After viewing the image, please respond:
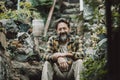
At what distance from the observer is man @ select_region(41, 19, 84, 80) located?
21.0 feet

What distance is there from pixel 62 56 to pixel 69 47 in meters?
0.29

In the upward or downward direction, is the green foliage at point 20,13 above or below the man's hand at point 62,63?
above

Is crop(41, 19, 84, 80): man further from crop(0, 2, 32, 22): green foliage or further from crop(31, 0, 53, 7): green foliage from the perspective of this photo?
crop(31, 0, 53, 7): green foliage

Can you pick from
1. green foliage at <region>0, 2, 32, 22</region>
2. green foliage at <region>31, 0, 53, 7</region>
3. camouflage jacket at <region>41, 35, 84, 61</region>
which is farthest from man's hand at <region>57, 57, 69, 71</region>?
green foliage at <region>31, 0, 53, 7</region>

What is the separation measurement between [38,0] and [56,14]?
3.09ft

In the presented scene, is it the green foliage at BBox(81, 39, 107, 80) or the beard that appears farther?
the beard

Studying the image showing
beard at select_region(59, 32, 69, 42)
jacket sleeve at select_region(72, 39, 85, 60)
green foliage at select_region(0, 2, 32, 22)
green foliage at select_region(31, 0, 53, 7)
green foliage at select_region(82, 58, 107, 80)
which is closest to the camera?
green foliage at select_region(82, 58, 107, 80)

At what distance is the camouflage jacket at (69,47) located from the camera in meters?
6.38

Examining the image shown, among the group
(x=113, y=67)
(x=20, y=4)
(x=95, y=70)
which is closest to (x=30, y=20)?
(x=20, y=4)

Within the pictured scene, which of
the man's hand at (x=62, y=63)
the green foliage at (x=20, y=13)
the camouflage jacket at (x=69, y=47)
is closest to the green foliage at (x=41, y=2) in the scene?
the green foliage at (x=20, y=13)

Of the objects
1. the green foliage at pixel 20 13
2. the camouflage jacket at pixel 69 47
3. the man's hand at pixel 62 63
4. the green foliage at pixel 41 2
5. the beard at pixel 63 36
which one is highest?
the green foliage at pixel 41 2

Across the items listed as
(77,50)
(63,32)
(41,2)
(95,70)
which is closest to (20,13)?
(41,2)

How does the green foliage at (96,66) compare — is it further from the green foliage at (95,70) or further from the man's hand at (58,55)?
the man's hand at (58,55)

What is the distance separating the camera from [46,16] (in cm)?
1427
